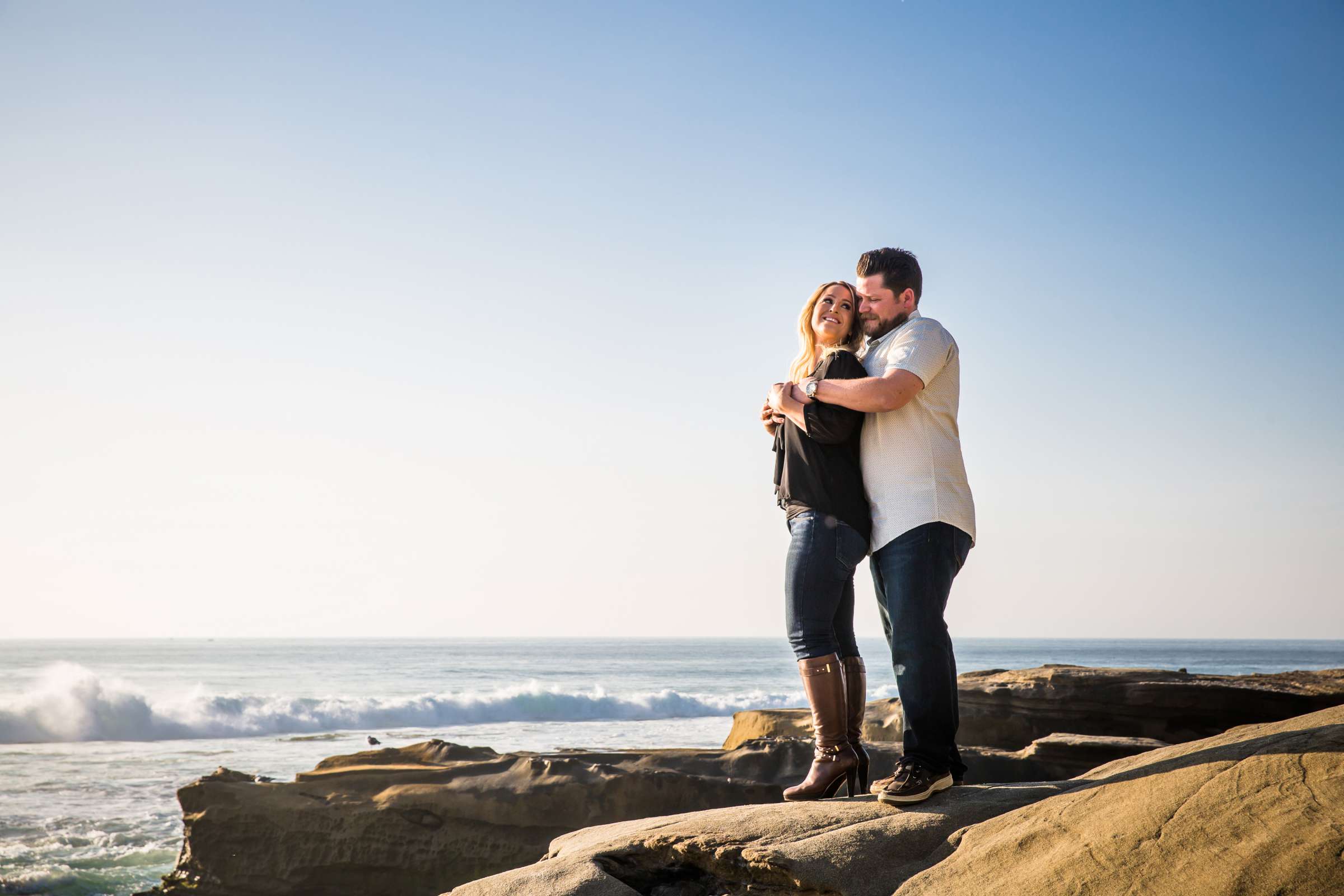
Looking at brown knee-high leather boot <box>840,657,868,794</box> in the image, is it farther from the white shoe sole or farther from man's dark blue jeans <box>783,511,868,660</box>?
the white shoe sole

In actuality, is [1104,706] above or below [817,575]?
below

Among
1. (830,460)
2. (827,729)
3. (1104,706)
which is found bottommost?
(1104,706)

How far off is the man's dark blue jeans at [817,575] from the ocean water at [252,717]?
6145 mm

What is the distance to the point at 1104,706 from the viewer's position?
6.71m

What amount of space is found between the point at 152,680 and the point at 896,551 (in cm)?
3511

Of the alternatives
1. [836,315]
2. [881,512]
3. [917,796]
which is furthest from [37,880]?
[836,315]

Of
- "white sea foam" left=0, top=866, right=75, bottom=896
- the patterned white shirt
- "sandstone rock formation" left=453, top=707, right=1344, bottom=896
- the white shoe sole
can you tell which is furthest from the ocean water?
the patterned white shirt

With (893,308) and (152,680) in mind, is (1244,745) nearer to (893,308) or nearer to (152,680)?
(893,308)

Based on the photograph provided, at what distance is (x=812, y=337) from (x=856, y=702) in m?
1.47

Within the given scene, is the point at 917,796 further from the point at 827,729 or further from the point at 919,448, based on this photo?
the point at 919,448

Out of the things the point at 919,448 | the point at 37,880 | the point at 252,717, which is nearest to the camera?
the point at 919,448

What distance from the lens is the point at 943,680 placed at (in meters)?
3.01

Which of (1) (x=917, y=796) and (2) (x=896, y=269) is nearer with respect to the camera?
(1) (x=917, y=796)

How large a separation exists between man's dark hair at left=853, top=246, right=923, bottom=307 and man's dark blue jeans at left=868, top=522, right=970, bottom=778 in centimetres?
99
